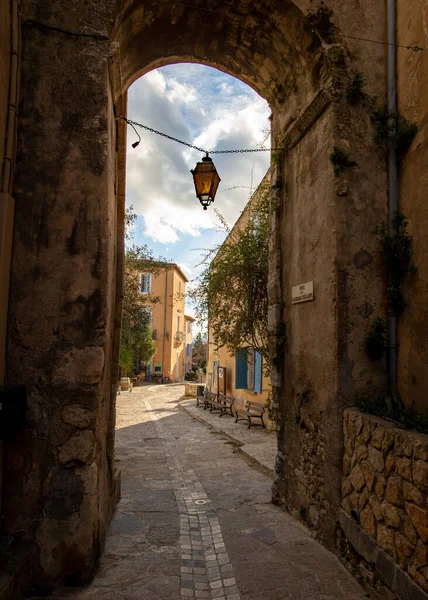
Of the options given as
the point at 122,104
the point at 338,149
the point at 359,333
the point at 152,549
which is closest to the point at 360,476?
the point at 359,333

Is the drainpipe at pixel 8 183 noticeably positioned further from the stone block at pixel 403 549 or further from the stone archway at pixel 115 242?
the stone block at pixel 403 549

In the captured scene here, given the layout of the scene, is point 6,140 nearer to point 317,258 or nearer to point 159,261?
point 317,258

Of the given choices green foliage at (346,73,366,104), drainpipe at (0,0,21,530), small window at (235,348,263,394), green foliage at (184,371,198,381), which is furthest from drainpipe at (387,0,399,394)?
green foliage at (184,371,198,381)

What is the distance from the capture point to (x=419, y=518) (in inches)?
109

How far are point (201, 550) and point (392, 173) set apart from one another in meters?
4.05

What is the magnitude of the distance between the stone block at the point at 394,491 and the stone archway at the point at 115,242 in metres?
0.93

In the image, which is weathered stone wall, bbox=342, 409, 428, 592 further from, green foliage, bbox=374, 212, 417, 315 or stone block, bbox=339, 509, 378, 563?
green foliage, bbox=374, 212, 417, 315

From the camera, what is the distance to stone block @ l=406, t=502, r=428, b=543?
270 centimetres

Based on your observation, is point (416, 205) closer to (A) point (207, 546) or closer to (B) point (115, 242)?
(B) point (115, 242)

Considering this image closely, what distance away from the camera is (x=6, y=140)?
347 centimetres

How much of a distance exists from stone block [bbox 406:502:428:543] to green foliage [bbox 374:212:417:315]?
1892 mm

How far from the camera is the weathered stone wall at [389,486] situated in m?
2.76

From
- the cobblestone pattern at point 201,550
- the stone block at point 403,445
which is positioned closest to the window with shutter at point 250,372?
the cobblestone pattern at point 201,550

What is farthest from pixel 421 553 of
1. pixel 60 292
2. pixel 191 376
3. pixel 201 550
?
pixel 191 376
